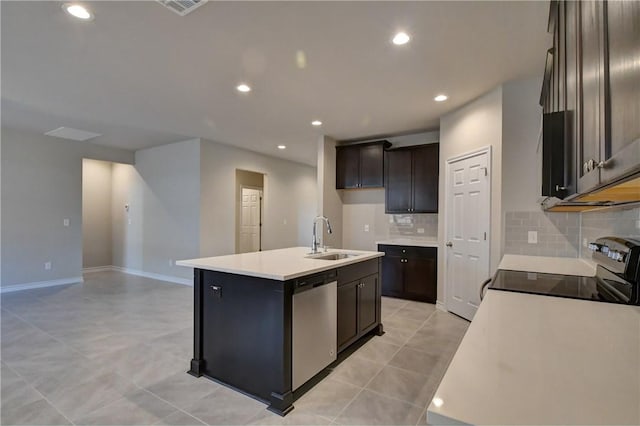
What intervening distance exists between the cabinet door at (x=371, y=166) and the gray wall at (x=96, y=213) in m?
5.95

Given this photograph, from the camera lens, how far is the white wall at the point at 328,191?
5387 mm

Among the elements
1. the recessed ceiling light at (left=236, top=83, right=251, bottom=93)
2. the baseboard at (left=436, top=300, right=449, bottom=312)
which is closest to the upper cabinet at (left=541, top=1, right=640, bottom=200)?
the recessed ceiling light at (left=236, top=83, right=251, bottom=93)

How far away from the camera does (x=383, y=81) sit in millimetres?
3223

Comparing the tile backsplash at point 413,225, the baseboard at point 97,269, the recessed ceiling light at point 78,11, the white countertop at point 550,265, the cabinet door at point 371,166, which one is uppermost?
the recessed ceiling light at point 78,11

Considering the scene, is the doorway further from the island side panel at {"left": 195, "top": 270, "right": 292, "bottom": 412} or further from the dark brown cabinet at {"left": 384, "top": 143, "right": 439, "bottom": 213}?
the island side panel at {"left": 195, "top": 270, "right": 292, "bottom": 412}

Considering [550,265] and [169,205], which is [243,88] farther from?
[169,205]

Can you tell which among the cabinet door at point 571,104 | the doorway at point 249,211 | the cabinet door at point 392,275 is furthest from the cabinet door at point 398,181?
the doorway at point 249,211

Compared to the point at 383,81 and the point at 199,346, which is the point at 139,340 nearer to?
the point at 199,346

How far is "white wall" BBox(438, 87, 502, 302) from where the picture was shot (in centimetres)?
333

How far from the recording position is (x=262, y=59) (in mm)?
2777

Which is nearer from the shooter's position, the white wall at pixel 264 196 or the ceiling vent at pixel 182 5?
the ceiling vent at pixel 182 5

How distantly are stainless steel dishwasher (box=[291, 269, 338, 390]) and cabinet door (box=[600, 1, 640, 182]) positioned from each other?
69.8 inches

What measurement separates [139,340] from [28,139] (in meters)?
4.59

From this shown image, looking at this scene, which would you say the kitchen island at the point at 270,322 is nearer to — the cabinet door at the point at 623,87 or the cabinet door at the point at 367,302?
the cabinet door at the point at 367,302
